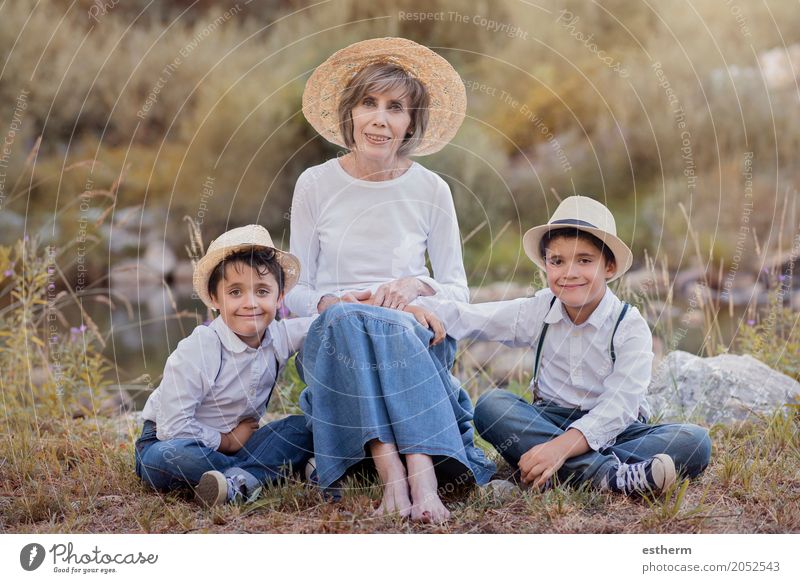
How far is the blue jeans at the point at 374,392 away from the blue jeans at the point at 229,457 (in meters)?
0.19

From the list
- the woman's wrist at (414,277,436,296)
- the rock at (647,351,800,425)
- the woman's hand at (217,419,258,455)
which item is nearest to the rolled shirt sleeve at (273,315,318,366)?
the woman's hand at (217,419,258,455)

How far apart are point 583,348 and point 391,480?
0.68m

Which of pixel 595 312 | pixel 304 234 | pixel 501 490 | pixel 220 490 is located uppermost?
pixel 304 234

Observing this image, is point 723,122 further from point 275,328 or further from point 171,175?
point 275,328

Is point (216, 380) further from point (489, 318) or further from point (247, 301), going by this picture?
point (489, 318)

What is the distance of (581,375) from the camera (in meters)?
2.69

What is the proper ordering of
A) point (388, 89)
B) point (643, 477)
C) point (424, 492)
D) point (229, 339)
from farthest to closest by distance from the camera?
point (388, 89) < point (229, 339) < point (643, 477) < point (424, 492)

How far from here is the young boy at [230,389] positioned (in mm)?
2607

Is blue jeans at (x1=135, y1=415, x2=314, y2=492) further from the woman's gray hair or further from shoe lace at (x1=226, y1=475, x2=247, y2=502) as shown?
the woman's gray hair

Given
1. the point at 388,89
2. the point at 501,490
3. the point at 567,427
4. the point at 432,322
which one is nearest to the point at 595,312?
the point at 567,427

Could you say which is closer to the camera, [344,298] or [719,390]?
[344,298]

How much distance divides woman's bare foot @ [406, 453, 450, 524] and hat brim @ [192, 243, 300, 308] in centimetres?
69

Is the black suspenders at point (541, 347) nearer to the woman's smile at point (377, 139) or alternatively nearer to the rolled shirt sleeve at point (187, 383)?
the woman's smile at point (377, 139)

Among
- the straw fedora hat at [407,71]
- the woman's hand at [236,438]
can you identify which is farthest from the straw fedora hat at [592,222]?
the woman's hand at [236,438]
